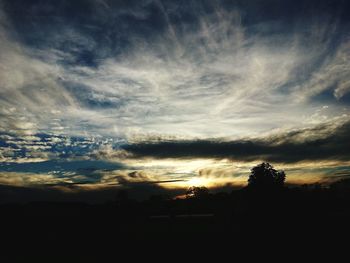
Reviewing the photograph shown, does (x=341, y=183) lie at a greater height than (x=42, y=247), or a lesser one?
greater

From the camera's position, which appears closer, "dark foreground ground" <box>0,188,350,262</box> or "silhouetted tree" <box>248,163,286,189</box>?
"dark foreground ground" <box>0,188,350,262</box>

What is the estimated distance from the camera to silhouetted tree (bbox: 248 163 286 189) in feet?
286

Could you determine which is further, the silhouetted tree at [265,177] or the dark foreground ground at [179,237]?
the silhouetted tree at [265,177]

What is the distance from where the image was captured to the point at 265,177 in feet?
287

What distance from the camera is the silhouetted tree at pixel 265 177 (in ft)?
286

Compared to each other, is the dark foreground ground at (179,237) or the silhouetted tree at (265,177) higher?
the silhouetted tree at (265,177)

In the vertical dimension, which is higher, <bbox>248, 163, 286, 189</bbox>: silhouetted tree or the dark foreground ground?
<bbox>248, 163, 286, 189</bbox>: silhouetted tree

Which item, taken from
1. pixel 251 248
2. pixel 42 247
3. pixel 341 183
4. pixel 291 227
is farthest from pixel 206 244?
pixel 341 183

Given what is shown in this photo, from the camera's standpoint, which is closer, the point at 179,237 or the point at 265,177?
the point at 179,237

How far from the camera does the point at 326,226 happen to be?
33406 millimetres

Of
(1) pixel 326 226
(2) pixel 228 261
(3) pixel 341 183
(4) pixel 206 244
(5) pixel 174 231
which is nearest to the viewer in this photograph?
(2) pixel 228 261

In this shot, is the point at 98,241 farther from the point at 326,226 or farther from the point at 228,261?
the point at 326,226

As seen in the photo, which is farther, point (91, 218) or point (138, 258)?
point (91, 218)

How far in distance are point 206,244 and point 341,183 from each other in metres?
139
